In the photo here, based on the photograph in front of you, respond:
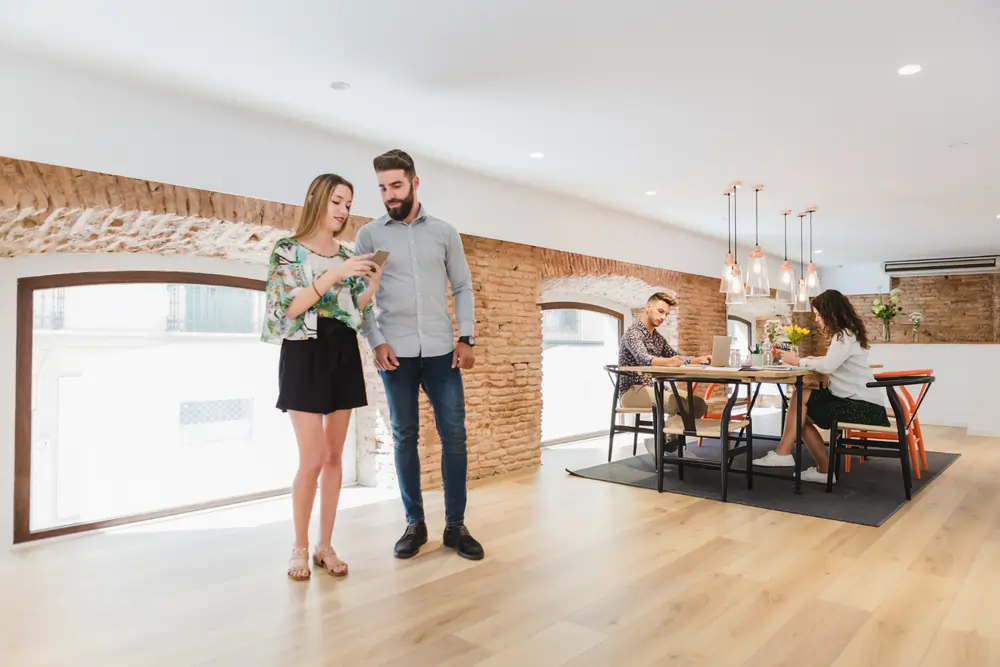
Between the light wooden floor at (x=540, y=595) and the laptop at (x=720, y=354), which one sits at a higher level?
the laptop at (x=720, y=354)

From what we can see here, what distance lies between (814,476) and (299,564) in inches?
131

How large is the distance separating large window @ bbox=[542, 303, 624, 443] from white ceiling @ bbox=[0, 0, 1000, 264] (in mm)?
2257

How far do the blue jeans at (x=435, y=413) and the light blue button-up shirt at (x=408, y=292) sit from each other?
77 mm

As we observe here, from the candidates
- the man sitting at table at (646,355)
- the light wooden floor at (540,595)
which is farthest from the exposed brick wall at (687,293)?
the light wooden floor at (540,595)

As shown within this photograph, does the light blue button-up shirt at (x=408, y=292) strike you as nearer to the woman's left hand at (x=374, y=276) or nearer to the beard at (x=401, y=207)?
the beard at (x=401, y=207)

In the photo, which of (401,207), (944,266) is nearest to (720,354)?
(401,207)

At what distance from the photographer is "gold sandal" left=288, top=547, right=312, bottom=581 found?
255 cm

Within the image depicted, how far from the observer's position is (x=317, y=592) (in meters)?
2.42

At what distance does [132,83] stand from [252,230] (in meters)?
0.88

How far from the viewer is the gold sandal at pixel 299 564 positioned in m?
2.55

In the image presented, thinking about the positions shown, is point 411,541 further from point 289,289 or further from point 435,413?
point 289,289

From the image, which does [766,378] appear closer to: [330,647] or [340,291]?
[340,291]

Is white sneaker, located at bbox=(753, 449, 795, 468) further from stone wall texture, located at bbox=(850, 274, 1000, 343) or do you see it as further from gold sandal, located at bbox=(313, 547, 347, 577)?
stone wall texture, located at bbox=(850, 274, 1000, 343)

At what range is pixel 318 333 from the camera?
8.13ft
